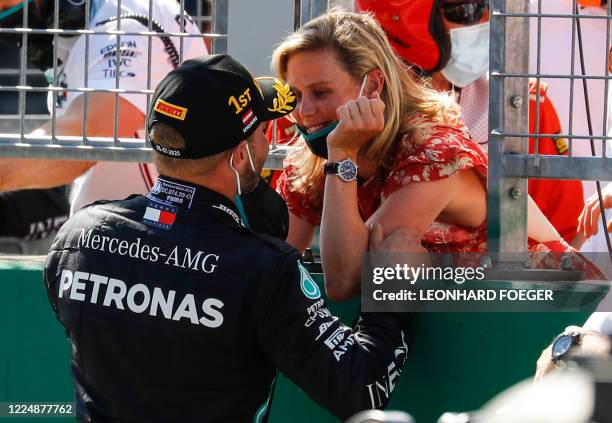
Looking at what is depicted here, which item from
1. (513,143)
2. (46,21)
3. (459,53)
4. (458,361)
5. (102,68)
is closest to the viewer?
(458,361)

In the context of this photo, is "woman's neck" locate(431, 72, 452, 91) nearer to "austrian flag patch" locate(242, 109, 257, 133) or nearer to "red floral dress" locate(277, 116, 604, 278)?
"red floral dress" locate(277, 116, 604, 278)

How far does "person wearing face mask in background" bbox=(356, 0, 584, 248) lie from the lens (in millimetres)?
5281

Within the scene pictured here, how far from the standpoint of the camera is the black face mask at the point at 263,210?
115 inches

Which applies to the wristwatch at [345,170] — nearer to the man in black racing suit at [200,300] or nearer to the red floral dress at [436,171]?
the red floral dress at [436,171]

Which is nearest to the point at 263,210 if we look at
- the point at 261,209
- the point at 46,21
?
the point at 261,209

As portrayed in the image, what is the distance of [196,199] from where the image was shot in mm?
2764

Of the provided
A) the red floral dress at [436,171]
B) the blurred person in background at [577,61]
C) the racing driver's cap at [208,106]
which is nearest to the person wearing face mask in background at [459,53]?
the blurred person in background at [577,61]

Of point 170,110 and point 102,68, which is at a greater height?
point 102,68

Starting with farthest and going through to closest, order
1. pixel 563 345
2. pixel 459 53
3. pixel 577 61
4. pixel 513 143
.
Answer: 1. pixel 459 53
2. pixel 577 61
3. pixel 513 143
4. pixel 563 345

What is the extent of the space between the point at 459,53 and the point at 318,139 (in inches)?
101

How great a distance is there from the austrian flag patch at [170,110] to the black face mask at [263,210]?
236 mm

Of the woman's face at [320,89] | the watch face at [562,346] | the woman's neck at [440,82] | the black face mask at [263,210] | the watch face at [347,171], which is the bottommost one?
the watch face at [562,346]

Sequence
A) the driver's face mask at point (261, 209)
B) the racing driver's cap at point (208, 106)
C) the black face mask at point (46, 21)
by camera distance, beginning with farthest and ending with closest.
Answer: the black face mask at point (46, 21), the driver's face mask at point (261, 209), the racing driver's cap at point (208, 106)

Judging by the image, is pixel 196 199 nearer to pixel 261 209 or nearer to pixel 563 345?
pixel 261 209
